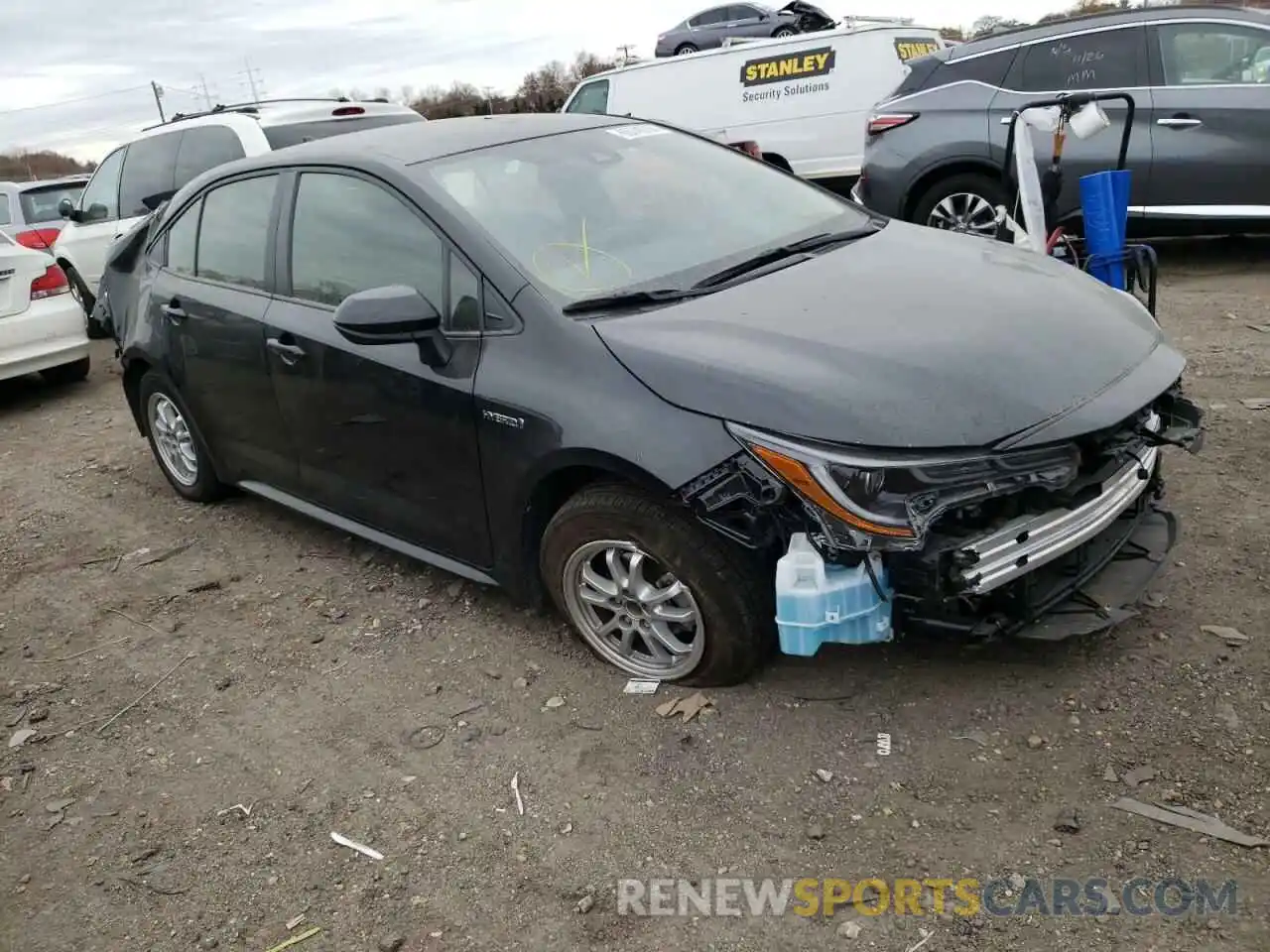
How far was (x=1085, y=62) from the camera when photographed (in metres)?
7.83

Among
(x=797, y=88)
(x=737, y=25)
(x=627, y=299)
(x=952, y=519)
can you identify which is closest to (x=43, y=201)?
(x=797, y=88)

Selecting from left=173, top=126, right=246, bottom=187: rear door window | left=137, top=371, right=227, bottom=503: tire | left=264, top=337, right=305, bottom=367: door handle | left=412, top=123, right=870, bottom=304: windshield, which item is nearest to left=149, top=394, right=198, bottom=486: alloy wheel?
left=137, top=371, right=227, bottom=503: tire

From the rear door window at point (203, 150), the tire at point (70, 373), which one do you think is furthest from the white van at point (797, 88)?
the tire at point (70, 373)

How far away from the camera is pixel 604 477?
315cm

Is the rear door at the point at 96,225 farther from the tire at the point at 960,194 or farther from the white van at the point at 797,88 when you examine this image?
the tire at the point at 960,194

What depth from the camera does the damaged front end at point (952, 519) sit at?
8.65 feet

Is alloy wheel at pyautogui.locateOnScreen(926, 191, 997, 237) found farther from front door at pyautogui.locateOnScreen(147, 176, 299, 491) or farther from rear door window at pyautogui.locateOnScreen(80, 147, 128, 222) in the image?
rear door window at pyautogui.locateOnScreen(80, 147, 128, 222)

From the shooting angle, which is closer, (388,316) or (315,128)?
(388,316)

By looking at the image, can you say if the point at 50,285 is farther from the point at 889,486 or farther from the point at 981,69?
the point at 889,486

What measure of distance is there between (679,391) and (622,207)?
1081 millimetres

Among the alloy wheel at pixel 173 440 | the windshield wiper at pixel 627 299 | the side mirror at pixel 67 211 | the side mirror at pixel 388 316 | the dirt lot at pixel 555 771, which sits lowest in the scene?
the dirt lot at pixel 555 771

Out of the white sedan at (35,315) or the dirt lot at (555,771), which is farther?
the white sedan at (35,315)

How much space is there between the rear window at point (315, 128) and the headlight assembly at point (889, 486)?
6.03m

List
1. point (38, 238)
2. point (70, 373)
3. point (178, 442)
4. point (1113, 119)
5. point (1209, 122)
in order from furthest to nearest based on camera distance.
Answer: point (38, 238), point (70, 373), point (1113, 119), point (1209, 122), point (178, 442)
